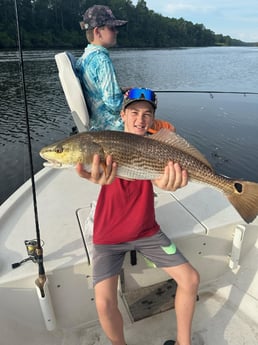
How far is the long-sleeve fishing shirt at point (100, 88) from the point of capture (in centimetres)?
370

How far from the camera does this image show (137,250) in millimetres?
2645

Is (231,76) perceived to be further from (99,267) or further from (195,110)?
(99,267)

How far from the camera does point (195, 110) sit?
50.6 feet

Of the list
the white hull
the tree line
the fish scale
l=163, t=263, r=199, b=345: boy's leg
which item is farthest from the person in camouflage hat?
the tree line

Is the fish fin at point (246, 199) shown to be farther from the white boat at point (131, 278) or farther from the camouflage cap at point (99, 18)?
the camouflage cap at point (99, 18)

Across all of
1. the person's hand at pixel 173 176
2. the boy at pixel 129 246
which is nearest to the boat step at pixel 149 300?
the boy at pixel 129 246

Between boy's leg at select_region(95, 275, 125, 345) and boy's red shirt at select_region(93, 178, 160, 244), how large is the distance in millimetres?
327

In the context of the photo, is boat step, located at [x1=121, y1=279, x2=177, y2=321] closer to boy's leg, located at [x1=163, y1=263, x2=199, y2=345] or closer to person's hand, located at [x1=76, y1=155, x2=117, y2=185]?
boy's leg, located at [x1=163, y1=263, x2=199, y2=345]

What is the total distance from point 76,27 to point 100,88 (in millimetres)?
70066

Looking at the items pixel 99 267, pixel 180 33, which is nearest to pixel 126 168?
pixel 99 267

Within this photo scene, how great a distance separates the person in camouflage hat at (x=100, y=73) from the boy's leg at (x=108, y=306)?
1.98 metres

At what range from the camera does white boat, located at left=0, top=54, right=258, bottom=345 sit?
2557mm

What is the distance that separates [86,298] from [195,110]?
1383 cm

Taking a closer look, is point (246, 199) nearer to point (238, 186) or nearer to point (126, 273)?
point (238, 186)
